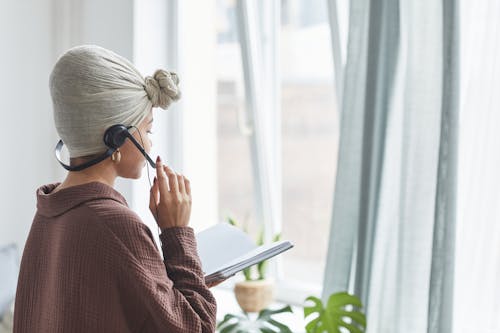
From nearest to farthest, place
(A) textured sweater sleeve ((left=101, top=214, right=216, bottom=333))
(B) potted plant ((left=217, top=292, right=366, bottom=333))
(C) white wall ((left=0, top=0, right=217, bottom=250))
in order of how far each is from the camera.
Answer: (A) textured sweater sleeve ((left=101, top=214, right=216, bottom=333)), (B) potted plant ((left=217, top=292, right=366, bottom=333)), (C) white wall ((left=0, top=0, right=217, bottom=250))

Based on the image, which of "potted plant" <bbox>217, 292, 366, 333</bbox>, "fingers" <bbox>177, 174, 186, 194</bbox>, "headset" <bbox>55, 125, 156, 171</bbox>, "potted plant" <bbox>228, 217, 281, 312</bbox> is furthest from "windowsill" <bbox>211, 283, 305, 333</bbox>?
"headset" <bbox>55, 125, 156, 171</bbox>

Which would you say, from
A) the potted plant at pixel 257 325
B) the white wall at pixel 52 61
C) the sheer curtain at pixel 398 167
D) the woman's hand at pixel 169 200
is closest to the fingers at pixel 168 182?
the woman's hand at pixel 169 200

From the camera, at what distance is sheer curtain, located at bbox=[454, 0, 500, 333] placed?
6.37 ft

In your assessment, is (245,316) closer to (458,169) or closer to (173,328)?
(458,169)

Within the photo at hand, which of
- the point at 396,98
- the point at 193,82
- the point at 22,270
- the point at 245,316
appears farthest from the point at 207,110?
→ the point at 22,270

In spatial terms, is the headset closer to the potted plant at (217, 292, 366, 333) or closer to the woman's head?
the woman's head

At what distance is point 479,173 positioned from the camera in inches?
78.1

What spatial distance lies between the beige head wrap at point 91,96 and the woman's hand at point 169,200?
4.6 inches

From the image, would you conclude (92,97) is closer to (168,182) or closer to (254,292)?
(168,182)

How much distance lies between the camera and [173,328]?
1.19 meters

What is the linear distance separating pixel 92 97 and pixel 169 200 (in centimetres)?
23

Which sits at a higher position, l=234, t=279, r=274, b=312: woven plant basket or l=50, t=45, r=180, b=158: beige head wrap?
l=50, t=45, r=180, b=158: beige head wrap

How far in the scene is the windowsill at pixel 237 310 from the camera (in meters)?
2.73

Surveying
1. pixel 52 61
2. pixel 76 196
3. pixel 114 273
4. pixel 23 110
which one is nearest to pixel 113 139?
pixel 76 196
